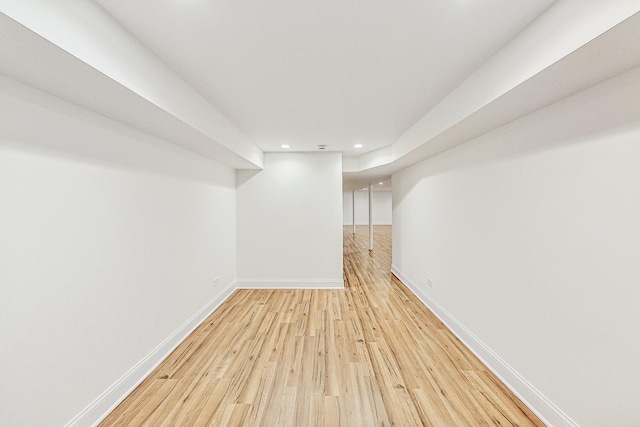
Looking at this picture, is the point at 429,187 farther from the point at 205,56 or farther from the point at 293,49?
the point at 205,56

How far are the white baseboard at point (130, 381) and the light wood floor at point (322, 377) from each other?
58 millimetres

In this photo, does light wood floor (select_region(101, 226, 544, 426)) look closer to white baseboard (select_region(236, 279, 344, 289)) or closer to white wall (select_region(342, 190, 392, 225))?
white baseboard (select_region(236, 279, 344, 289))

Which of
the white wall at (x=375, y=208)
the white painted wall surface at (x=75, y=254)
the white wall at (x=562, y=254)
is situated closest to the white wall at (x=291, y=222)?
the white painted wall surface at (x=75, y=254)

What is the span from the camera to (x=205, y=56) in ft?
5.35

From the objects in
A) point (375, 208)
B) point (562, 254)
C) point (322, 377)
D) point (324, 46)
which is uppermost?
point (324, 46)

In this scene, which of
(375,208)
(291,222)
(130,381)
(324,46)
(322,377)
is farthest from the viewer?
(375,208)

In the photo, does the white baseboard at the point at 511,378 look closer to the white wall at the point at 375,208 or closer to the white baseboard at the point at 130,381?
the white baseboard at the point at 130,381

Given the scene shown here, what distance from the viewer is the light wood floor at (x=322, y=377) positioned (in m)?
1.73

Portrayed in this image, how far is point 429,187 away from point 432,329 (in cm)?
185

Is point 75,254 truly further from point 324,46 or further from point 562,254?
point 562,254

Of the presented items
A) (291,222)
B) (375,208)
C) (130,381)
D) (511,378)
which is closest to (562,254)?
(511,378)

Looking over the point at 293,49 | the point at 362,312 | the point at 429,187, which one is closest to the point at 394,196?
the point at 429,187

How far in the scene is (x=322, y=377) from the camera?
2.12 meters

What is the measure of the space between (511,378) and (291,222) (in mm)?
3384
